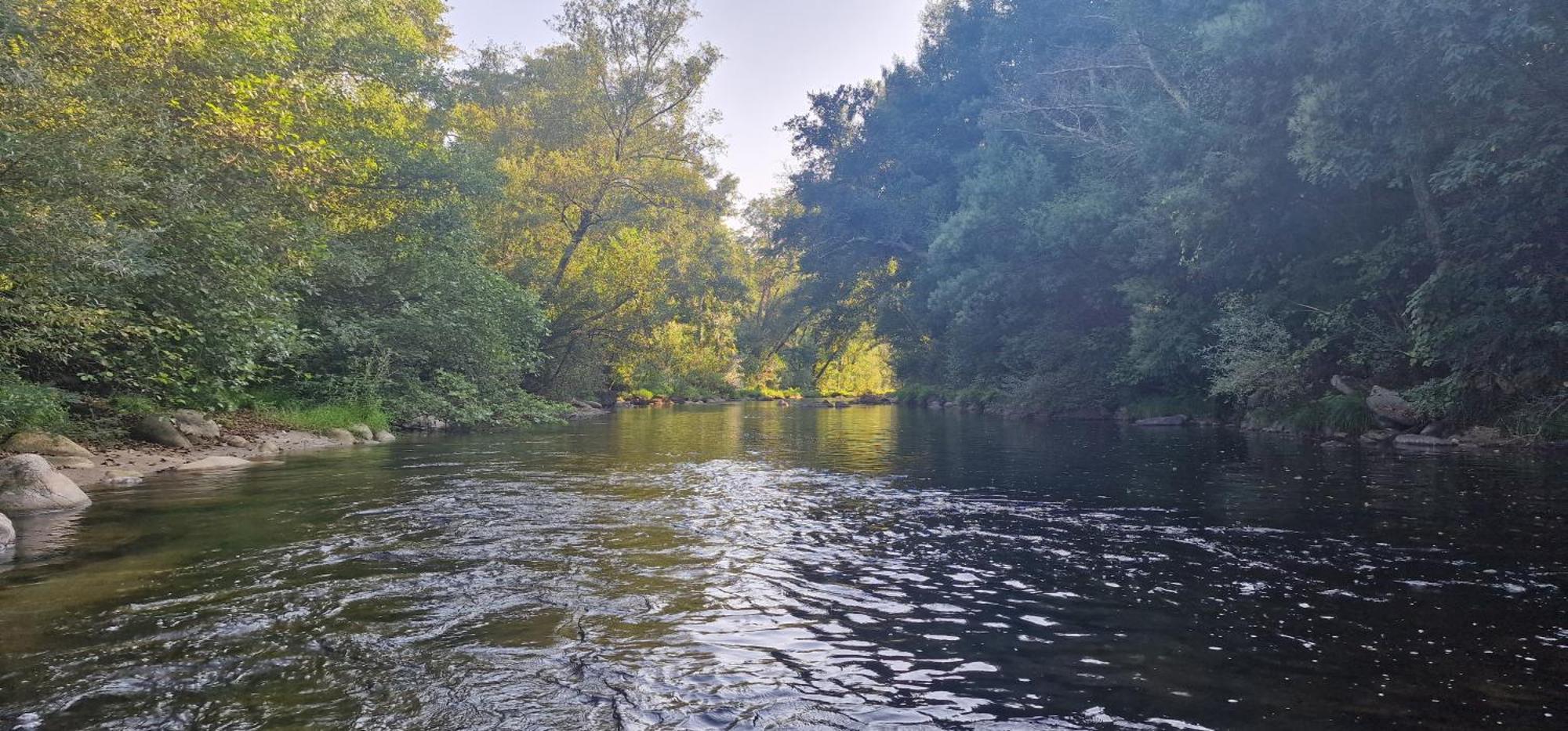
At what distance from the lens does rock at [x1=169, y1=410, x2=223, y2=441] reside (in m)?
18.1

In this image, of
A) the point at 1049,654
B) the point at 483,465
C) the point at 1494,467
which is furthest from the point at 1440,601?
the point at 483,465

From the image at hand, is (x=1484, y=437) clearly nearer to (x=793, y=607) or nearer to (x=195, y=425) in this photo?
(x=793, y=607)

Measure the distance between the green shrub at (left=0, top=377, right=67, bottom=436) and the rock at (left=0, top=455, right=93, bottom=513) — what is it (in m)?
1.40

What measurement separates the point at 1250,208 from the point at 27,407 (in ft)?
87.5

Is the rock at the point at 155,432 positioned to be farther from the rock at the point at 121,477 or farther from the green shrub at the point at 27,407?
the rock at the point at 121,477

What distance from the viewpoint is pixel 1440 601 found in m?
6.92

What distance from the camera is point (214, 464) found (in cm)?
1616

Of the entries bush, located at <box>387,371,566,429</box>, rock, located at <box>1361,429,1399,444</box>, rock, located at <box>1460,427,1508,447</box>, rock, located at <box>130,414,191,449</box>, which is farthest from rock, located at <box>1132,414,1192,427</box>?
rock, located at <box>130,414,191,449</box>

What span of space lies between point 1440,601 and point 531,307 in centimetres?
2731

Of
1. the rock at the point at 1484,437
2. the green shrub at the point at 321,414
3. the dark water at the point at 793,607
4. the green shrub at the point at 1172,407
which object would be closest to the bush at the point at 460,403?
the green shrub at the point at 321,414

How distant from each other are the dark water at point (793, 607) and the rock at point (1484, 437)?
576 cm

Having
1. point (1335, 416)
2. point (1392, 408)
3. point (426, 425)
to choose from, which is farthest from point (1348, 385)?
point (426, 425)

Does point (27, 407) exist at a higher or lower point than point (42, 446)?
higher

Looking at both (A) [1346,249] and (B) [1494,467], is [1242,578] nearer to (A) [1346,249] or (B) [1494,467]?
(B) [1494,467]
